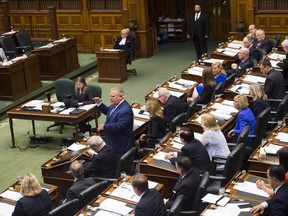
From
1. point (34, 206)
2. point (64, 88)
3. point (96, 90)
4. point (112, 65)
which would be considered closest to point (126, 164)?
point (34, 206)

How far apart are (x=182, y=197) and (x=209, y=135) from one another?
186cm

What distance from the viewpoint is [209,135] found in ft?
30.8

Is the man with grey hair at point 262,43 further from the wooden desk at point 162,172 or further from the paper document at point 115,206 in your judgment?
the paper document at point 115,206

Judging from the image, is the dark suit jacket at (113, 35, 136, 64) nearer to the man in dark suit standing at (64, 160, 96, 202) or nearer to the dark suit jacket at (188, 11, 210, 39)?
the dark suit jacket at (188, 11, 210, 39)

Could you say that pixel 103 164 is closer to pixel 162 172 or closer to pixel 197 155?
pixel 162 172

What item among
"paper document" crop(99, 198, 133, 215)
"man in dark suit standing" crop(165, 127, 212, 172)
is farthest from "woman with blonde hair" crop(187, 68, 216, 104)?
"paper document" crop(99, 198, 133, 215)

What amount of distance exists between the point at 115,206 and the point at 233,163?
1839 mm

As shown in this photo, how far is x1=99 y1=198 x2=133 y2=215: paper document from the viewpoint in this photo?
Answer: 798cm

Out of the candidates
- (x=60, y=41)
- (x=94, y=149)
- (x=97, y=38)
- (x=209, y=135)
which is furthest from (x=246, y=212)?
(x=97, y=38)

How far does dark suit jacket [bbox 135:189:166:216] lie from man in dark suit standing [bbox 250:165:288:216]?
1074 millimetres

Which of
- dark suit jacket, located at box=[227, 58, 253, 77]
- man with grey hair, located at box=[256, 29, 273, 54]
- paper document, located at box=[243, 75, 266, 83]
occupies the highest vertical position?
man with grey hair, located at box=[256, 29, 273, 54]

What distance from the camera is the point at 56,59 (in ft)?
54.9

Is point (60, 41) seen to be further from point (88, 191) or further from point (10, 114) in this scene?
point (88, 191)

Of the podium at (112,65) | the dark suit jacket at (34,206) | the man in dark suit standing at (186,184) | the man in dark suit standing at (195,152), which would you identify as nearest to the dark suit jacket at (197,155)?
the man in dark suit standing at (195,152)
